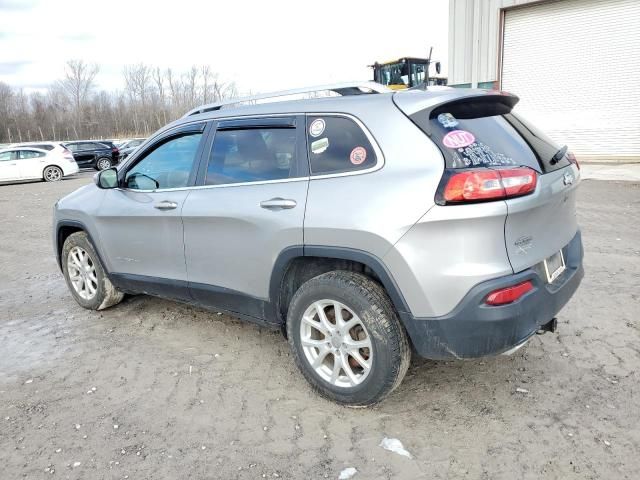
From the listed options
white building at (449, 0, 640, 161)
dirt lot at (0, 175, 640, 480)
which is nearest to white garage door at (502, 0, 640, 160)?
white building at (449, 0, 640, 161)

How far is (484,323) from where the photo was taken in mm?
2498

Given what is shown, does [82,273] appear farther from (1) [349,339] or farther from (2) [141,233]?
(1) [349,339]

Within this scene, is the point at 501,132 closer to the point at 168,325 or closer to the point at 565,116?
the point at 168,325

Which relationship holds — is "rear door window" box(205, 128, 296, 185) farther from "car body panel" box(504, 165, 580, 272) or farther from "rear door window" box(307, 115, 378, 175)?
"car body panel" box(504, 165, 580, 272)

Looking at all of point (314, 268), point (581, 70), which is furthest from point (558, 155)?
point (581, 70)

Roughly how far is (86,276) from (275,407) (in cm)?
263

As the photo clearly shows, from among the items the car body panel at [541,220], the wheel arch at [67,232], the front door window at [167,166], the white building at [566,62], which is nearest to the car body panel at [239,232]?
the front door window at [167,166]

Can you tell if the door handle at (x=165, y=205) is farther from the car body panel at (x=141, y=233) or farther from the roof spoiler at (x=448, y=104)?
the roof spoiler at (x=448, y=104)

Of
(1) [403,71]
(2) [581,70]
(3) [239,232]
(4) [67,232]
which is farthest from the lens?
(1) [403,71]

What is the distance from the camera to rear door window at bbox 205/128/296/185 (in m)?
3.18

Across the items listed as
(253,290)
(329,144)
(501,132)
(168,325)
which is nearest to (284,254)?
(253,290)

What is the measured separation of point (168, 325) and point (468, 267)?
286 centimetres

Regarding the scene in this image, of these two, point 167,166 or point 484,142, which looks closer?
point 484,142

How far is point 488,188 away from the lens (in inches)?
97.0
